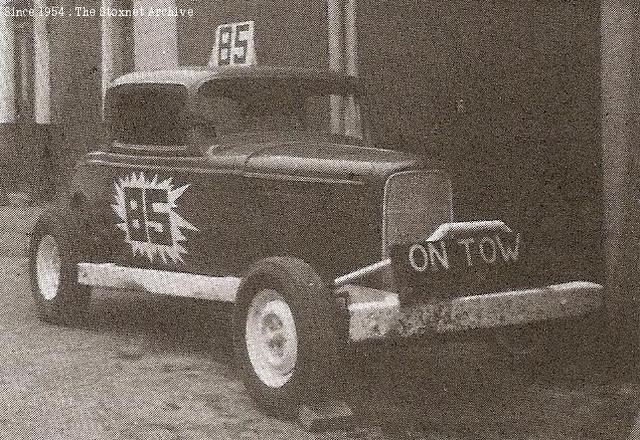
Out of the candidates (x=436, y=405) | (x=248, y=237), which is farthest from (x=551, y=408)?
(x=248, y=237)

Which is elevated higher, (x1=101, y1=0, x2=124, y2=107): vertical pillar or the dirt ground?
(x1=101, y1=0, x2=124, y2=107): vertical pillar

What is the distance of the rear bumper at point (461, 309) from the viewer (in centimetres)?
506

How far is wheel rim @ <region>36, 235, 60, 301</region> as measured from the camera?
7.50 metres

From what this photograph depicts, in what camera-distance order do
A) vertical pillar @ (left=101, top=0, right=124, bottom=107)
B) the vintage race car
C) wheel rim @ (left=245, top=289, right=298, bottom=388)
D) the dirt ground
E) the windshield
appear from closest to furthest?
the dirt ground < the vintage race car < wheel rim @ (left=245, top=289, right=298, bottom=388) < the windshield < vertical pillar @ (left=101, top=0, right=124, bottom=107)

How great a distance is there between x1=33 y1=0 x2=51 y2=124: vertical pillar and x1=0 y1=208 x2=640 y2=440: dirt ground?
Answer: 967 cm

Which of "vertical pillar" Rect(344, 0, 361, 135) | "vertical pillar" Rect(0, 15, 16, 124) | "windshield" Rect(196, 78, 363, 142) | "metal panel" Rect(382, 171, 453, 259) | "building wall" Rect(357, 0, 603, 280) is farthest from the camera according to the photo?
"vertical pillar" Rect(0, 15, 16, 124)

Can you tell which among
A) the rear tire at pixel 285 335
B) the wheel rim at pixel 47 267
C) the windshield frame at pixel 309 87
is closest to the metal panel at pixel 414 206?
the rear tire at pixel 285 335

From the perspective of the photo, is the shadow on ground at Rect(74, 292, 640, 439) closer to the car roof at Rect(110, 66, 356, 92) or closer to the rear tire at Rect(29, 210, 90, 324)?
the rear tire at Rect(29, 210, 90, 324)

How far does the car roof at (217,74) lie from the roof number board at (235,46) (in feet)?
4.68

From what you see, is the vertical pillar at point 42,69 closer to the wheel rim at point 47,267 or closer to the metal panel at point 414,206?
the wheel rim at point 47,267

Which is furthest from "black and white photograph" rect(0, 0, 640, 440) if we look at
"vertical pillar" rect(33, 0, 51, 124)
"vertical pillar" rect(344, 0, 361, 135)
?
"vertical pillar" rect(33, 0, 51, 124)

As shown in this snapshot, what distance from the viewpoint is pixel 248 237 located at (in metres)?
6.03

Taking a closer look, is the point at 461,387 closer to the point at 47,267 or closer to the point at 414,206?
the point at 414,206

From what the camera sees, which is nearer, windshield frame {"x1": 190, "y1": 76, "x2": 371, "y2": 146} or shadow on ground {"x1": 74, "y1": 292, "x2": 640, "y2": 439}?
shadow on ground {"x1": 74, "y1": 292, "x2": 640, "y2": 439}
